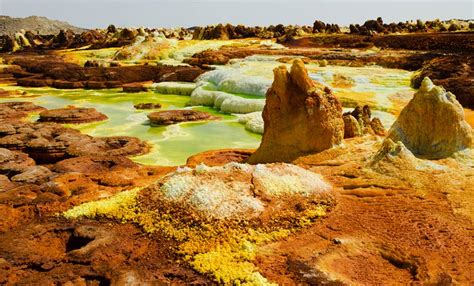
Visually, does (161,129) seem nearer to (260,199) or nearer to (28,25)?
(260,199)

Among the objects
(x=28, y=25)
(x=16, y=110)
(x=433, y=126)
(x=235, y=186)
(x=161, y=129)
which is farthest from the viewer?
(x=28, y=25)

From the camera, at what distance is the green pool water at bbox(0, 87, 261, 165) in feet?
47.9

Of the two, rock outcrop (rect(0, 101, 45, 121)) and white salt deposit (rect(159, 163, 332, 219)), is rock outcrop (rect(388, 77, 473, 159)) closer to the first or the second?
white salt deposit (rect(159, 163, 332, 219))

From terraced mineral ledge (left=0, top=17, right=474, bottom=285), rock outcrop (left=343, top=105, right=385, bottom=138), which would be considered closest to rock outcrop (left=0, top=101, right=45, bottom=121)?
terraced mineral ledge (left=0, top=17, right=474, bottom=285)

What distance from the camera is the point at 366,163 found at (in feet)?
28.1

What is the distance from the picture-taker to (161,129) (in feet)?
58.4

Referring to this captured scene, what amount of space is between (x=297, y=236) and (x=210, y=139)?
10.1 m

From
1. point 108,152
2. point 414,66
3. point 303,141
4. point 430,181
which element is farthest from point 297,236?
point 414,66

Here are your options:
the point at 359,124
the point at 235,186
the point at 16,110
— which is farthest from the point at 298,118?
the point at 16,110

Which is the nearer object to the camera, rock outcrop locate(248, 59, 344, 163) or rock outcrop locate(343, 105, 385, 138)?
rock outcrop locate(248, 59, 344, 163)

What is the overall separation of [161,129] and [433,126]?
10906mm

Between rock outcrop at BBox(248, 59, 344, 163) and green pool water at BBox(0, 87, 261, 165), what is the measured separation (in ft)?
11.9

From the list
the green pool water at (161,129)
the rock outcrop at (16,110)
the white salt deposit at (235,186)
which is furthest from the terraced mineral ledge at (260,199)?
the rock outcrop at (16,110)

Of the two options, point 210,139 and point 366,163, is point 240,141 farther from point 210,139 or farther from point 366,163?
point 366,163
